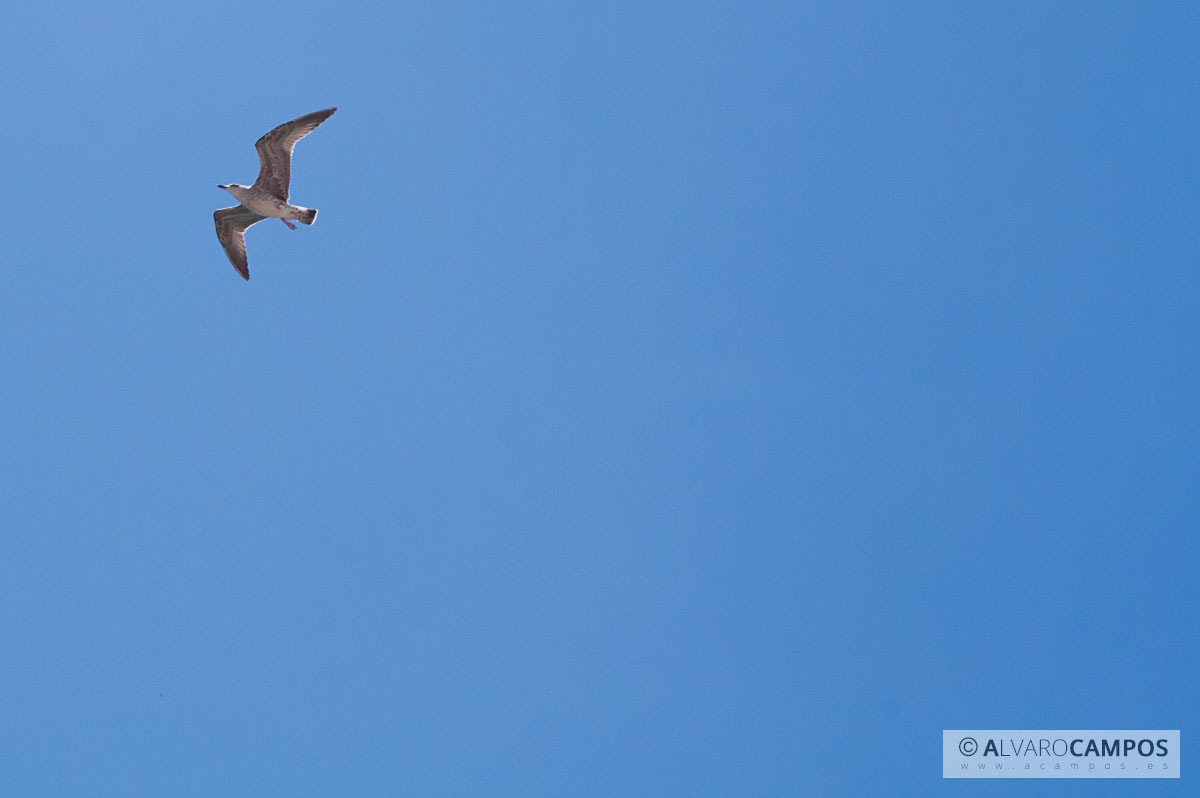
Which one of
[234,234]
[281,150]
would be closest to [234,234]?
[234,234]

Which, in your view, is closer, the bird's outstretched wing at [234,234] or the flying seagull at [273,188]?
the flying seagull at [273,188]

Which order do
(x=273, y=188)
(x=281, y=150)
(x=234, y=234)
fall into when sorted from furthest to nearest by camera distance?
(x=234, y=234), (x=273, y=188), (x=281, y=150)

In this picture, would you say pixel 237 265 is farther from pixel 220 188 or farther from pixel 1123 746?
pixel 1123 746

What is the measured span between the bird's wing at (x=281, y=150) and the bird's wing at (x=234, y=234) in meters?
0.96

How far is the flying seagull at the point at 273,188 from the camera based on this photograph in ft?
43.4

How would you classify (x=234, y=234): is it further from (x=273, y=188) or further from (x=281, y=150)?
(x=281, y=150)

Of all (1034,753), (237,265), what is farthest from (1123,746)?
(237,265)

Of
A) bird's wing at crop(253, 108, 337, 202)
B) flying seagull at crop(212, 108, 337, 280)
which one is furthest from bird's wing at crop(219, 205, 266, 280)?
bird's wing at crop(253, 108, 337, 202)

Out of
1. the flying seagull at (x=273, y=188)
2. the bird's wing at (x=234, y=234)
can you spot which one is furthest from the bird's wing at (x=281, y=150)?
the bird's wing at (x=234, y=234)

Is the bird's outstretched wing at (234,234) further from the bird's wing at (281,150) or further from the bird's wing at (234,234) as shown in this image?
the bird's wing at (281,150)

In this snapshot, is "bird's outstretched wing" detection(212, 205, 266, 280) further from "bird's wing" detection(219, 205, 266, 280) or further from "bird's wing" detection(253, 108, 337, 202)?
"bird's wing" detection(253, 108, 337, 202)

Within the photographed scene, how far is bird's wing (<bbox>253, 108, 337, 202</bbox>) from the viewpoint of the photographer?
1320 cm

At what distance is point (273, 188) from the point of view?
13641 millimetres

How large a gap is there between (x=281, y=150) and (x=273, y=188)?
0.46 metres
